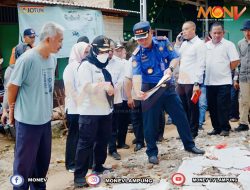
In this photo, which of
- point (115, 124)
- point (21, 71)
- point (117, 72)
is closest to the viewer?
point (21, 71)

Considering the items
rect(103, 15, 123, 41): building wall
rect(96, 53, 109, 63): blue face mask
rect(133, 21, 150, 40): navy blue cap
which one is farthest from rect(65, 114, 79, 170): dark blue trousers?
rect(103, 15, 123, 41): building wall

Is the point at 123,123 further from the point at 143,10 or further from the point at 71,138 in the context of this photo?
the point at 143,10

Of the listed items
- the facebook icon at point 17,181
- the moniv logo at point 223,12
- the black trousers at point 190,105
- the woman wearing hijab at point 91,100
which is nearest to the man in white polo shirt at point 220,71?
the black trousers at point 190,105

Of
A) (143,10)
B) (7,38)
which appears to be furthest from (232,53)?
(7,38)

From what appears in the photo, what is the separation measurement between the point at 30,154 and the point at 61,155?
299cm

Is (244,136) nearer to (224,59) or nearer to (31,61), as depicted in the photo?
(224,59)

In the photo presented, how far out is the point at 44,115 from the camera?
13.3 feet

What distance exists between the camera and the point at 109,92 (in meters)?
4.65

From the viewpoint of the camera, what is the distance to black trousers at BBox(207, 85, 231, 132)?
21.4 ft

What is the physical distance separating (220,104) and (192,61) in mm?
859

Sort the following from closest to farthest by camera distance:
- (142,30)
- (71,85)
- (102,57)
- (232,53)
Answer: (102,57)
(142,30)
(71,85)
(232,53)

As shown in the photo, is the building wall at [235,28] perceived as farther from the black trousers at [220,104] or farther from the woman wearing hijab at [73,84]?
the woman wearing hijab at [73,84]

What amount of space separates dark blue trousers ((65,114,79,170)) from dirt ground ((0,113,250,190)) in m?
0.18

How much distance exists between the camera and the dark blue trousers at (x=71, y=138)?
5.38 meters
